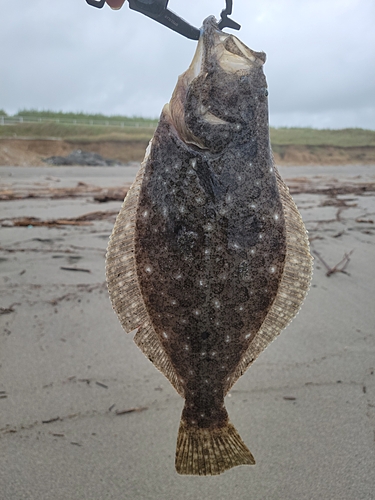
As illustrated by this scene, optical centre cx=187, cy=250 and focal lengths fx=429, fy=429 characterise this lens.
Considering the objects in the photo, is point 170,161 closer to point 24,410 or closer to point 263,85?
point 263,85

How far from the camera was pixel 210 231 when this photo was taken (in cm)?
163

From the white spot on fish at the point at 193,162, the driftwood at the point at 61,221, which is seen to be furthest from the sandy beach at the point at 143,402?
the white spot on fish at the point at 193,162

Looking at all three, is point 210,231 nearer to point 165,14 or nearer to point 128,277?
point 128,277

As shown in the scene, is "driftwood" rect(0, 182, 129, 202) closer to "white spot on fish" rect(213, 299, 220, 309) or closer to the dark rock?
"white spot on fish" rect(213, 299, 220, 309)

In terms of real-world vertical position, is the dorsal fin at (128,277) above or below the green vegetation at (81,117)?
below

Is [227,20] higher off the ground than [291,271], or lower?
higher

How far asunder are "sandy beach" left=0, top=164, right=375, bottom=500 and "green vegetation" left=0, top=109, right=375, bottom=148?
27724mm

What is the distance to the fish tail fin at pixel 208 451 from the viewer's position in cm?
177

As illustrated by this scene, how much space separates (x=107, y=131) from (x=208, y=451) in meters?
33.0

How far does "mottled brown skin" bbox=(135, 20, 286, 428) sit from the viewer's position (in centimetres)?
163

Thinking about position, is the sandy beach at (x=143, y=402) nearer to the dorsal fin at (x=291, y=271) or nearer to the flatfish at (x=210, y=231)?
the flatfish at (x=210, y=231)

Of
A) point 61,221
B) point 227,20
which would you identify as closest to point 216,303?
point 227,20

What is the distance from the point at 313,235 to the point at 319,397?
3.65 metres

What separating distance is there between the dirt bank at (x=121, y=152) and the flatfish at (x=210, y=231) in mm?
23136
